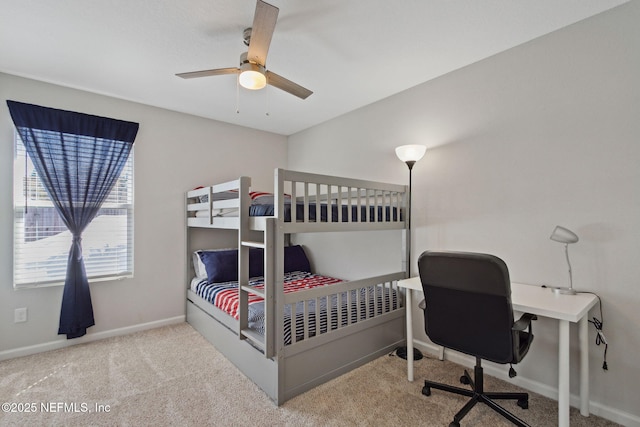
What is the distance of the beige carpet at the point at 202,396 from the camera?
5.71 ft

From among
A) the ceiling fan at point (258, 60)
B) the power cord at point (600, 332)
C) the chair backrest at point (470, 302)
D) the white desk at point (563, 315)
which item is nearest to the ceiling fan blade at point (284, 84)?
the ceiling fan at point (258, 60)

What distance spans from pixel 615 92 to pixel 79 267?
4281mm

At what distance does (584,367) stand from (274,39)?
284 cm

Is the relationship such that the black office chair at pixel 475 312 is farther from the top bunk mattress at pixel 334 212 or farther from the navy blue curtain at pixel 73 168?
the navy blue curtain at pixel 73 168

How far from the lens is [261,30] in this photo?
1583 mm

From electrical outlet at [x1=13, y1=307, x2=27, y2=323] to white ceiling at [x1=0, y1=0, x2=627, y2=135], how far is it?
203 centimetres

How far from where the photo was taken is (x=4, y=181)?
2.48 meters

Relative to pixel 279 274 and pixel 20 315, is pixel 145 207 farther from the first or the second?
pixel 279 274

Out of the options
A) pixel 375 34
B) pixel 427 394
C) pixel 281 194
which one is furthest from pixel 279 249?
pixel 375 34

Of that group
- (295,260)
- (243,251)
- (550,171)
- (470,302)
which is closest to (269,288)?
(243,251)

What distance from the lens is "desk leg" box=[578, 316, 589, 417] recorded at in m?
1.73

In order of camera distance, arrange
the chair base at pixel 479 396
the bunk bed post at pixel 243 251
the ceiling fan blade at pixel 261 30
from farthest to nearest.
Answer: the bunk bed post at pixel 243 251 → the chair base at pixel 479 396 → the ceiling fan blade at pixel 261 30

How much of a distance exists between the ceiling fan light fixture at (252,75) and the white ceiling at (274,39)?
0.28m

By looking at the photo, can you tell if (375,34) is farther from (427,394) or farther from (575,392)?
(575,392)
